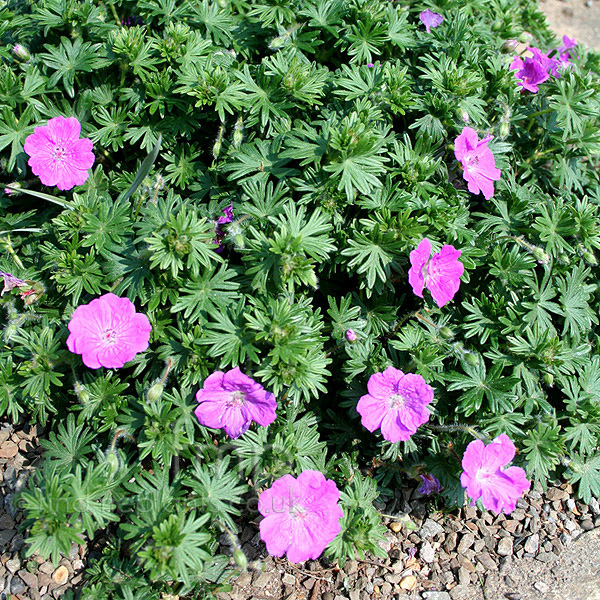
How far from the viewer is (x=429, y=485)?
9.85ft

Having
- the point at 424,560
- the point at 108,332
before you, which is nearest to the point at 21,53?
the point at 108,332

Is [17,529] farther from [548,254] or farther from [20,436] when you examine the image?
[548,254]

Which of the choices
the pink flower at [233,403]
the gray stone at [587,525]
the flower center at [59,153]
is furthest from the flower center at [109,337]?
the gray stone at [587,525]

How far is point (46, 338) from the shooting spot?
2912 mm

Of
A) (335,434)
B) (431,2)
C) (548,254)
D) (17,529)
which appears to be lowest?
(17,529)

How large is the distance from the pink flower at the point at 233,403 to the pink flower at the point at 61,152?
52.7 inches

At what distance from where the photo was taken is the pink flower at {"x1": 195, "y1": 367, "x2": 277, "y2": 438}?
2.63m

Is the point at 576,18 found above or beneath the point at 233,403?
above

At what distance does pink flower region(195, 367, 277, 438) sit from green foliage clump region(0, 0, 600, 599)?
130 mm

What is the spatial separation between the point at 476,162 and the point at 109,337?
6.88 ft

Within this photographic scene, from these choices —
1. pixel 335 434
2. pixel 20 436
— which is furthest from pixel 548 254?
pixel 20 436

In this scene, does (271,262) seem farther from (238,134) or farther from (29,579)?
(29,579)

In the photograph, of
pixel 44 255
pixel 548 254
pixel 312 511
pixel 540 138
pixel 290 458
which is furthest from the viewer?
pixel 540 138

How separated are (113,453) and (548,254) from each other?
248cm
